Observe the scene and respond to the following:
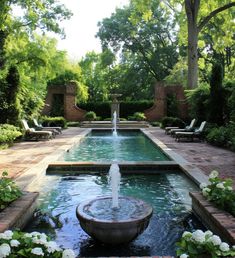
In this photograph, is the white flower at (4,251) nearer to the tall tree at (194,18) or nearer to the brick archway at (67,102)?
the tall tree at (194,18)

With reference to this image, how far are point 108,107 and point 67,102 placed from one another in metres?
3.39

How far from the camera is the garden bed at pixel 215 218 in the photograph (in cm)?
379

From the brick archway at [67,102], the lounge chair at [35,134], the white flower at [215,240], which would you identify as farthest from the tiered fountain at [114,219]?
the brick archway at [67,102]

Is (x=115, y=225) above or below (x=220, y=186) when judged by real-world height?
below

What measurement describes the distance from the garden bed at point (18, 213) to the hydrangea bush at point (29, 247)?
0.85 m

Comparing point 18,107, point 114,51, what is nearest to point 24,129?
point 18,107

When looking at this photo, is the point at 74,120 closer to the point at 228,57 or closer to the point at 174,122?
the point at 174,122

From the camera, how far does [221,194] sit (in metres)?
4.61

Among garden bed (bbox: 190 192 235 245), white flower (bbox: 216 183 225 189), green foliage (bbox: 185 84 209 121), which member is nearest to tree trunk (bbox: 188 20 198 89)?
green foliage (bbox: 185 84 209 121)

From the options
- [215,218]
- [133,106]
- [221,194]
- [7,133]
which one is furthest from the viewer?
[133,106]

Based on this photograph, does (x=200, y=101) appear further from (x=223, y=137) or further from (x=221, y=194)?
(x=221, y=194)

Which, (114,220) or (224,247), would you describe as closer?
(224,247)

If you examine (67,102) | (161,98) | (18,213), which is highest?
(161,98)

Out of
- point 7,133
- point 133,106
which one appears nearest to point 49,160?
point 7,133
